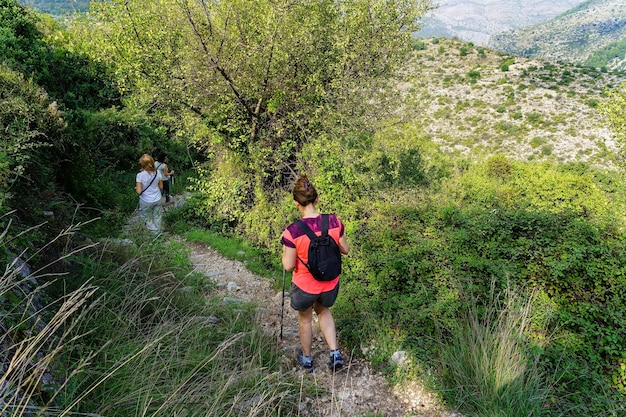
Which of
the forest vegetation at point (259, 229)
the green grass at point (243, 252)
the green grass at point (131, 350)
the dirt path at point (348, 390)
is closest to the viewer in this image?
the green grass at point (131, 350)

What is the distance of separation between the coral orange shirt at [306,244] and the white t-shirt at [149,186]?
4.36 m

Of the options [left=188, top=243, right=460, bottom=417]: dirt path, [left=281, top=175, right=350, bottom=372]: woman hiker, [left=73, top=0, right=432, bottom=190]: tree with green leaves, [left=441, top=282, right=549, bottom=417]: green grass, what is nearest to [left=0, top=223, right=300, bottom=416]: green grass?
[left=188, top=243, right=460, bottom=417]: dirt path

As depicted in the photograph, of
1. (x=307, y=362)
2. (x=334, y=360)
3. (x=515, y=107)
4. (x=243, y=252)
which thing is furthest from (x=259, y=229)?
(x=515, y=107)

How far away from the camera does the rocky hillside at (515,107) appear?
42.0 meters

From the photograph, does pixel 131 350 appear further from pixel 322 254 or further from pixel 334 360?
pixel 334 360

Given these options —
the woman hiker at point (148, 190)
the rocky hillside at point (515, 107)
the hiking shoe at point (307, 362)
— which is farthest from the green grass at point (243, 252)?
the rocky hillside at point (515, 107)

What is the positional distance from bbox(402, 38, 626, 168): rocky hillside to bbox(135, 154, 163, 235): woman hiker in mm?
35028

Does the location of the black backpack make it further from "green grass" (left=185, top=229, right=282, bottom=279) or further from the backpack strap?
"green grass" (left=185, top=229, right=282, bottom=279)

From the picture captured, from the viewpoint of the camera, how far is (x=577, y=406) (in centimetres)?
309

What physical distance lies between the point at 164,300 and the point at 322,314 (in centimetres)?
170

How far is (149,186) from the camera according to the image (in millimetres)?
6750

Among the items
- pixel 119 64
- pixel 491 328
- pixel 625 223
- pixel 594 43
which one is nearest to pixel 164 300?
pixel 491 328

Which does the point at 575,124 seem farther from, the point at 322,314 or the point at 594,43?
the point at 594,43

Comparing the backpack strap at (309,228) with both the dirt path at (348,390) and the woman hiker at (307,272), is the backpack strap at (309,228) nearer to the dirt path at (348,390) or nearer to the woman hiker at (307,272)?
the woman hiker at (307,272)
